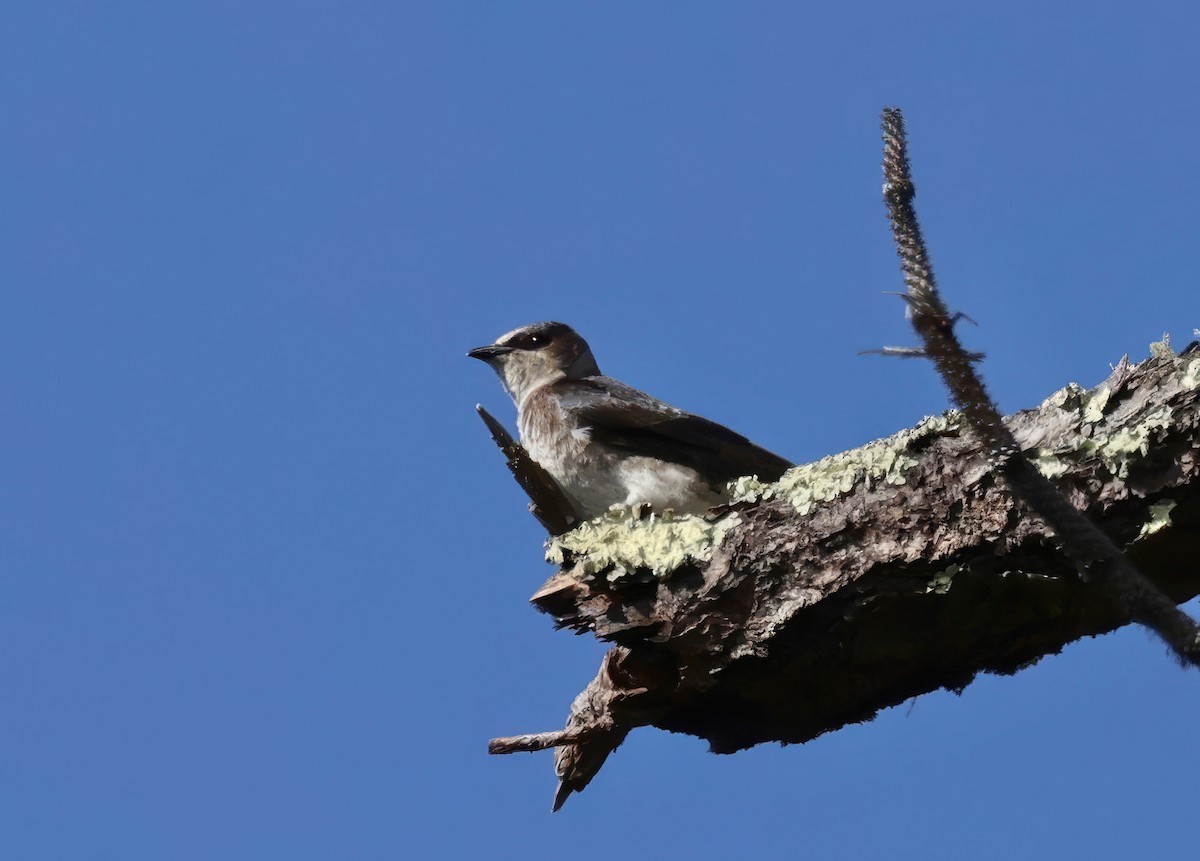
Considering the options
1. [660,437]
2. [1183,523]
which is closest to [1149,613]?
[1183,523]

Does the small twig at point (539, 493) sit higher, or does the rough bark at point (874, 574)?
the small twig at point (539, 493)

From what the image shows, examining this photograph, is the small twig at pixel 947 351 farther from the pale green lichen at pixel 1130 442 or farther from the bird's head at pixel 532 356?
the bird's head at pixel 532 356

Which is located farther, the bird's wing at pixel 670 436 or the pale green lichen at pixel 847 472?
the bird's wing at pixel 670 436

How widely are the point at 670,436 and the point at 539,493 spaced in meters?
1.15

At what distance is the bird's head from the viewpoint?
8.19 m

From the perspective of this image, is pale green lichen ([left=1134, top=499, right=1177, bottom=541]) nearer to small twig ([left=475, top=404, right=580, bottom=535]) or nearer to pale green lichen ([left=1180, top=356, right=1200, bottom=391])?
pale green lichen ([left=1180, top=356, right=1200, bottom=391])

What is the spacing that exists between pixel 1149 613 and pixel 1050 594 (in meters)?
1.92

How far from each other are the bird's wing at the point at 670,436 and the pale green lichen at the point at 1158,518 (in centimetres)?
263

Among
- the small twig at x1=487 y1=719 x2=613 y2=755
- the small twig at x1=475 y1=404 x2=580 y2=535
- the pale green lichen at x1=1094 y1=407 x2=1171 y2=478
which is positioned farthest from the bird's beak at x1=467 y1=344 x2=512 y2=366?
the pale green lichen at x1=1094 y1=407 x2=1171 y2=478

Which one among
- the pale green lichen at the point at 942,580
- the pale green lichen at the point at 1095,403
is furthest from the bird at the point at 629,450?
the pale green lichen at the point at 1095,403

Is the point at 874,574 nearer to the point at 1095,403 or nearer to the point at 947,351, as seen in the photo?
the point at 1095,403

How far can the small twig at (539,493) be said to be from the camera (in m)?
5.71

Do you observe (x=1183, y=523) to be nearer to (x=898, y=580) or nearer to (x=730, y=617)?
(x=898, y=580)

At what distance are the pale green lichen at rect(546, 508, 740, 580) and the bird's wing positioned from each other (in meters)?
1.60
